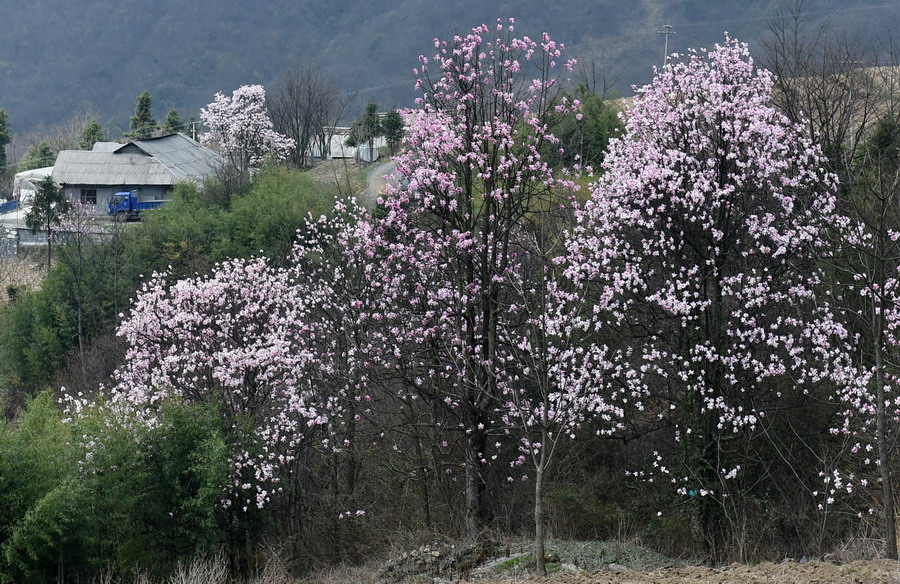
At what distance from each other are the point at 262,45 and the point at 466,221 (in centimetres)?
18811

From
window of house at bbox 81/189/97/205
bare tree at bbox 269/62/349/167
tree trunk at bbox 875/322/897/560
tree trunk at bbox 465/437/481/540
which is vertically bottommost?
tree trunk at bbox 465/437/481/540

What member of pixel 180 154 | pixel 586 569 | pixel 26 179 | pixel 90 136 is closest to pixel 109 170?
pixel 180 154

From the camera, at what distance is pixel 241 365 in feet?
72.1

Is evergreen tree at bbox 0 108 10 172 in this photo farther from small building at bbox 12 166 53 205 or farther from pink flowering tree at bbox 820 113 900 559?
pink flowering tree at bbox 820 113 900 559

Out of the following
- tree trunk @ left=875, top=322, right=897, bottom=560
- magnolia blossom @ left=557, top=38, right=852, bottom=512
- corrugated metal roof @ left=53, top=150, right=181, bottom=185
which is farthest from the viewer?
corrugated metal roof @ left=53, top=150, right=181, bottom=185

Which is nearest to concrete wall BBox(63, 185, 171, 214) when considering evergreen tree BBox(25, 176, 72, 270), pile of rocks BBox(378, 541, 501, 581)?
evergreen tree BBox(25, 176, 72, 270)

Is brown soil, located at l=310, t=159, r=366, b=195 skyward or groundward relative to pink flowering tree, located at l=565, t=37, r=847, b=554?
skyward

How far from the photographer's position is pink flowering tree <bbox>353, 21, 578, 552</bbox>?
17672mm

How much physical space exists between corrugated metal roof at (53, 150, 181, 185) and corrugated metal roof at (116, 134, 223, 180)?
0.67 metres

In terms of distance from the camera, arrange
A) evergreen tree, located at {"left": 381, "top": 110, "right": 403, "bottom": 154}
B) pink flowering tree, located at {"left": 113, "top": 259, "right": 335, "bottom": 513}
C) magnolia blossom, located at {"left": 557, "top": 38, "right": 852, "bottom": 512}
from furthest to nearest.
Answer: evergreen tree, located at {"left": 381, "top": 110, "right": 403, "bottom": 154}
pink flowering tree, located at {"left": 113, "top": 259, "right": 335, "bottom": 513}
magnolia blossom, located at {"left": 557, "top": 38, "right": 852, "bottom": 512}

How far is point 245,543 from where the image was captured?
21.9 meters

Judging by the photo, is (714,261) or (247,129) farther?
(247,129)

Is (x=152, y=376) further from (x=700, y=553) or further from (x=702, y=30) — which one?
(x=702, y=30)

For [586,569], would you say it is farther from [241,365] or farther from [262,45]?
[262,45]
